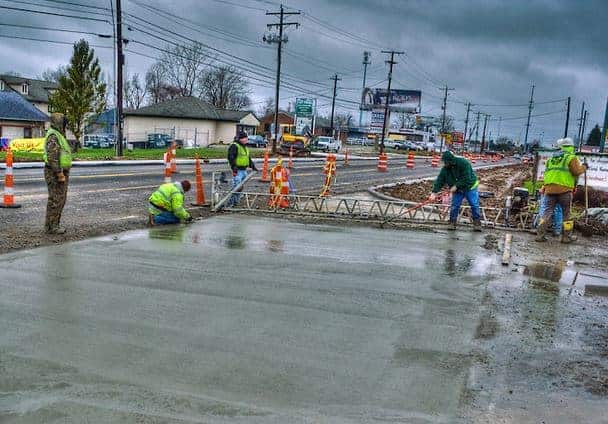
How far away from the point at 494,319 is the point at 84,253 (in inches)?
200

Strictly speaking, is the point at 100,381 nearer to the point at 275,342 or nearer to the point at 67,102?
the point at 275,342

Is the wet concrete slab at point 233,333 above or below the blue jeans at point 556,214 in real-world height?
below

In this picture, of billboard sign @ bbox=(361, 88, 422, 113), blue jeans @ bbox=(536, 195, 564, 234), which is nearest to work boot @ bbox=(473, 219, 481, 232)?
blue jeans @ bbox=(536, 195, 564, 234)

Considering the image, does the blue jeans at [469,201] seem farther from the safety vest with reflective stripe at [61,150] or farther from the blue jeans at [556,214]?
the safety vest with reflective stripe at [61,150]

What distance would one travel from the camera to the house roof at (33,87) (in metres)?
74.2

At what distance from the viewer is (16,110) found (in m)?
52.2

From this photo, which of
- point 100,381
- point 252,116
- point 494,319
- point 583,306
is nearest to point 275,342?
point 100,381

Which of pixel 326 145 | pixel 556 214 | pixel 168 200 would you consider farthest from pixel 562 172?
pixel 326 145

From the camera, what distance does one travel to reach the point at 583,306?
6125 millimetres

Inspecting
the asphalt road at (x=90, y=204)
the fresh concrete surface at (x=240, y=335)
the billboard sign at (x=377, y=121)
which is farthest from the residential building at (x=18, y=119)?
the billboard sign at (x=377, y=121)

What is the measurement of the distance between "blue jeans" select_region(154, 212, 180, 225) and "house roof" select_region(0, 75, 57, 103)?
7076 centimetres

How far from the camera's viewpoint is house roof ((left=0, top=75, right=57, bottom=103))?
74.2 meters

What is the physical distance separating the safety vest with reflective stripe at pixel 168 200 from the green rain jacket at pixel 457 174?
4754 mm

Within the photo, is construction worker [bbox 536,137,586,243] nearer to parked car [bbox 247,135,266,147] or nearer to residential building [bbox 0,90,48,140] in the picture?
residential building [bbox 0,90,48,140]
